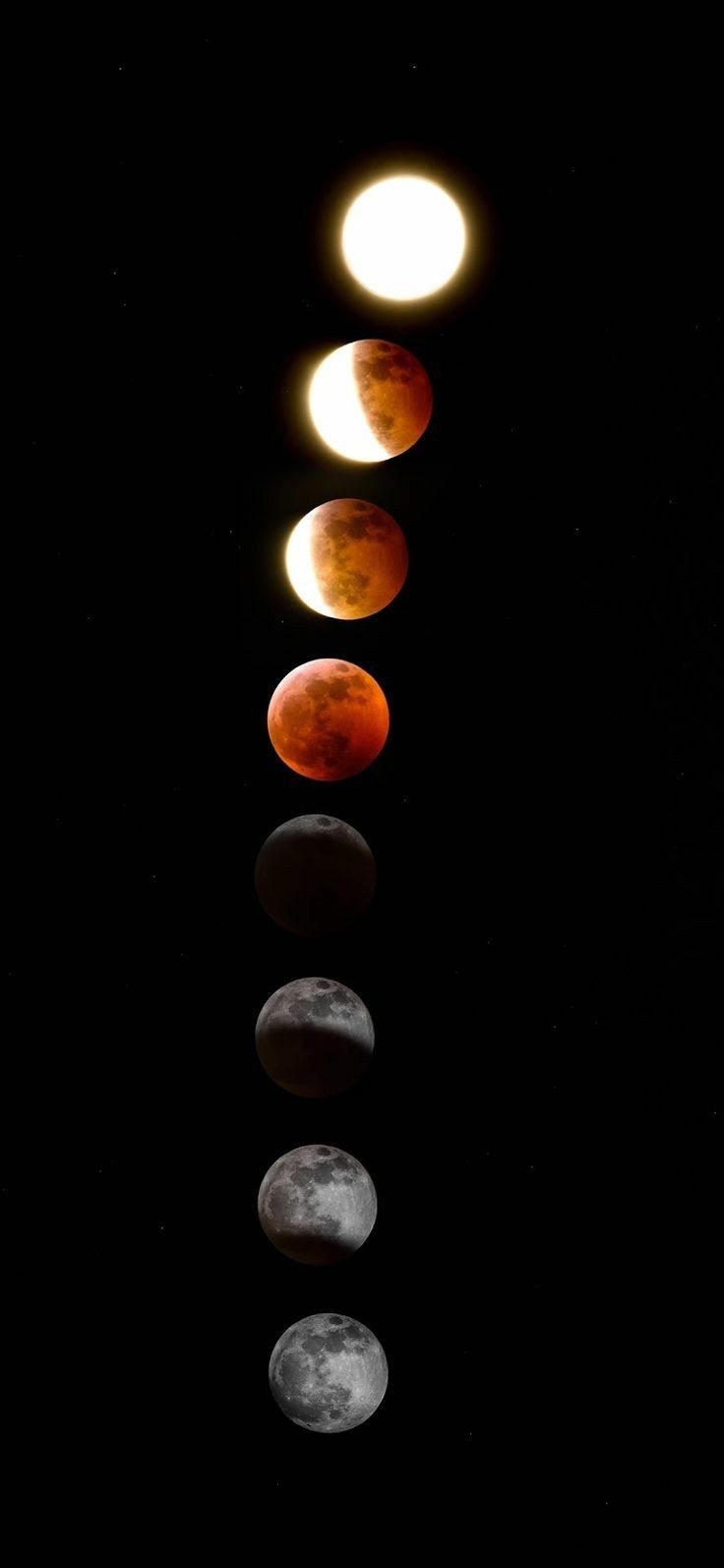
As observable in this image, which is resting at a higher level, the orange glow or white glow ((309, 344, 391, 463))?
white glow ((309, 344, 391, 463))

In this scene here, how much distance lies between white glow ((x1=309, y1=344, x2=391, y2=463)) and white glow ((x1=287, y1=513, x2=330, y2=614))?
263mm

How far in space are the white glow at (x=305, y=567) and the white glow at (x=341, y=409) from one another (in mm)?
263

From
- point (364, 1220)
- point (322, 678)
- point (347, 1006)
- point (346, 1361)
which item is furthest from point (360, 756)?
point (346, 1361)

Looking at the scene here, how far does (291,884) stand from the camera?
337 cm

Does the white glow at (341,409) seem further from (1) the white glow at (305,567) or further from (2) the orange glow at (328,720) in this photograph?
(2) the orange glow at (328,720)

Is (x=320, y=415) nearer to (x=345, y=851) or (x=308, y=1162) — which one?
(x=345, y=851)

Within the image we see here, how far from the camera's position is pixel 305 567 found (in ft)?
11.2

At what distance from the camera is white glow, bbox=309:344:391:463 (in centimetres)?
336

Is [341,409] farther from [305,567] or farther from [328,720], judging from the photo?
[328,720]

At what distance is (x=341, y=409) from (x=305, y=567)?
48 centimetres

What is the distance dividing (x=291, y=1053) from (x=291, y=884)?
0.48 metres

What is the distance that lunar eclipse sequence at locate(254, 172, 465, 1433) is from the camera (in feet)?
10.6

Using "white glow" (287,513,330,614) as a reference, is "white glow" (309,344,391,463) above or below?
above

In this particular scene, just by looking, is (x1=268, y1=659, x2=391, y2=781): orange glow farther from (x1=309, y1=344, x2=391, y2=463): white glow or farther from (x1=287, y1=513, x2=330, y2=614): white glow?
(x1=309, y1=344, x2=391, y2=463): white glow
